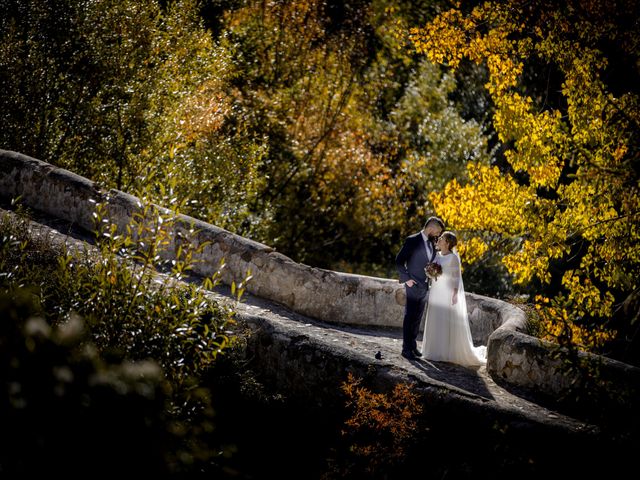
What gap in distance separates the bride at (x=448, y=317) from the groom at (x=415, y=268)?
0.41 ft

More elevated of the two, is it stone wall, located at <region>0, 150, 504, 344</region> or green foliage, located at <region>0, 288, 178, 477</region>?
stone wall, located at <region>0, 150, 504, 344</region>

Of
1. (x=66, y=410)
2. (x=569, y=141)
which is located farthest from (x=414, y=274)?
(x=66, y=410)

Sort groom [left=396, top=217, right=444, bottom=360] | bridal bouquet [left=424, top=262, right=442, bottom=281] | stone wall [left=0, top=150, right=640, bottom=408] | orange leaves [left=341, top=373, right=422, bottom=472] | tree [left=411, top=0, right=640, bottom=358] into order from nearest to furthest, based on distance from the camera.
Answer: orange leaves [left=341, top=373, right=422, bottom=472]
tree [left=411, top=0, right=640, bottom=358]
bridal bouquet [left=424, top=262, right=442, bottom=281]
groom [left=396, top=217, right=444, bottom=360]
stone wall [left=0, top=150, right=640, bottom=408]

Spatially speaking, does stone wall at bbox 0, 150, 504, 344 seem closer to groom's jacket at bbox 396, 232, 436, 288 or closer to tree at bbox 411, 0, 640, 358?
tree at bbox 411, 0, 640, 358

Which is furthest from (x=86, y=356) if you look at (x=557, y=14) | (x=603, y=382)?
(x=557, y=14)

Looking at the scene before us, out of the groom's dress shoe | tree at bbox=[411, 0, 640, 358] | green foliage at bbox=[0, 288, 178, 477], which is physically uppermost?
tree at bbox=[411, 0, 640, 358]

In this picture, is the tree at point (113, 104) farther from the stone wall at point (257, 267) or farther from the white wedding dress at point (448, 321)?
the white wedding dress at point (448, 321)

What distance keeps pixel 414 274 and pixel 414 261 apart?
164mm

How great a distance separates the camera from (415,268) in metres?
7.68

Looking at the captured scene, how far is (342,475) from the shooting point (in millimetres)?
5262

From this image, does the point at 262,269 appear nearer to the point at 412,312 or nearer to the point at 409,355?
the point at 412,312

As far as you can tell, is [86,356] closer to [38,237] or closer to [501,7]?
[38,237]

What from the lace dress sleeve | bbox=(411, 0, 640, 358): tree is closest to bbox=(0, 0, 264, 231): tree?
bbox=(411, 0, 640, 358): tree

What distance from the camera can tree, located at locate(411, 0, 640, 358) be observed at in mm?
7332
